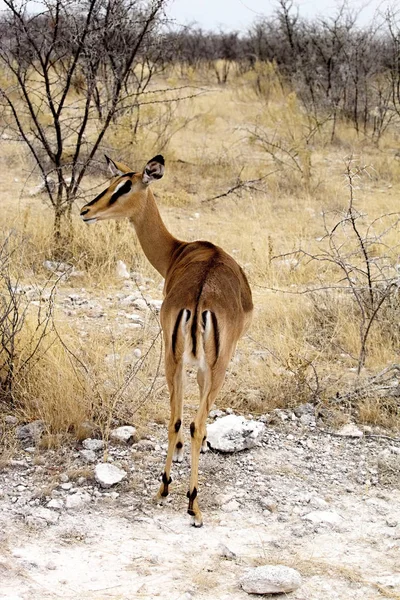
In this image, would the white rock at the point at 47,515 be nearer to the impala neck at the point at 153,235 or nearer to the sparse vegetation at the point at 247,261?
the sparse vegetation at the point at 247,261

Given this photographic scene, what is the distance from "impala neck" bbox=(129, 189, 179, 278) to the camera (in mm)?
4711

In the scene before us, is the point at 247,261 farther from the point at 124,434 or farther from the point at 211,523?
the point at 211,523

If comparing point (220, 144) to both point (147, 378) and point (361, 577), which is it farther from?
point (361, 577)

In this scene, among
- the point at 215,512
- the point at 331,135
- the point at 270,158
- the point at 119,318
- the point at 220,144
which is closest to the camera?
the point at 215,512

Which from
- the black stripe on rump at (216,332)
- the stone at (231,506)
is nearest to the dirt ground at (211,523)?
the stone at (231,506)

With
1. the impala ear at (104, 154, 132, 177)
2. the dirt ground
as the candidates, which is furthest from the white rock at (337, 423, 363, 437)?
the impala ear at (104, 154, 132, 177)

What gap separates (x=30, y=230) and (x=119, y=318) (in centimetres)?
198

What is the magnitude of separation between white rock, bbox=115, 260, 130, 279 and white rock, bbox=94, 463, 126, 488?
321 cm

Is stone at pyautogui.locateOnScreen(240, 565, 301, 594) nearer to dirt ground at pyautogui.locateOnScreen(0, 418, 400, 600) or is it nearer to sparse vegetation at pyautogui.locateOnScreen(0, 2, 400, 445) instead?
dirt ground at pyautogui.locateOnScreen(0, 418, 400, 600)

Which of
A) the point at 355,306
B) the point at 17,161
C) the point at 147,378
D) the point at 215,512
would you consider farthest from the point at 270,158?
the point at 215,512

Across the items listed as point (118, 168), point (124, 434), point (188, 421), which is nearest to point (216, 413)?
point (188, 421)

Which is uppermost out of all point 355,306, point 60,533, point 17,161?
point 17,161

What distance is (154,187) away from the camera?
10242mm

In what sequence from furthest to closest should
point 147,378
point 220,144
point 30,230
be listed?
point 220,144, point 30,230, point 147,378
